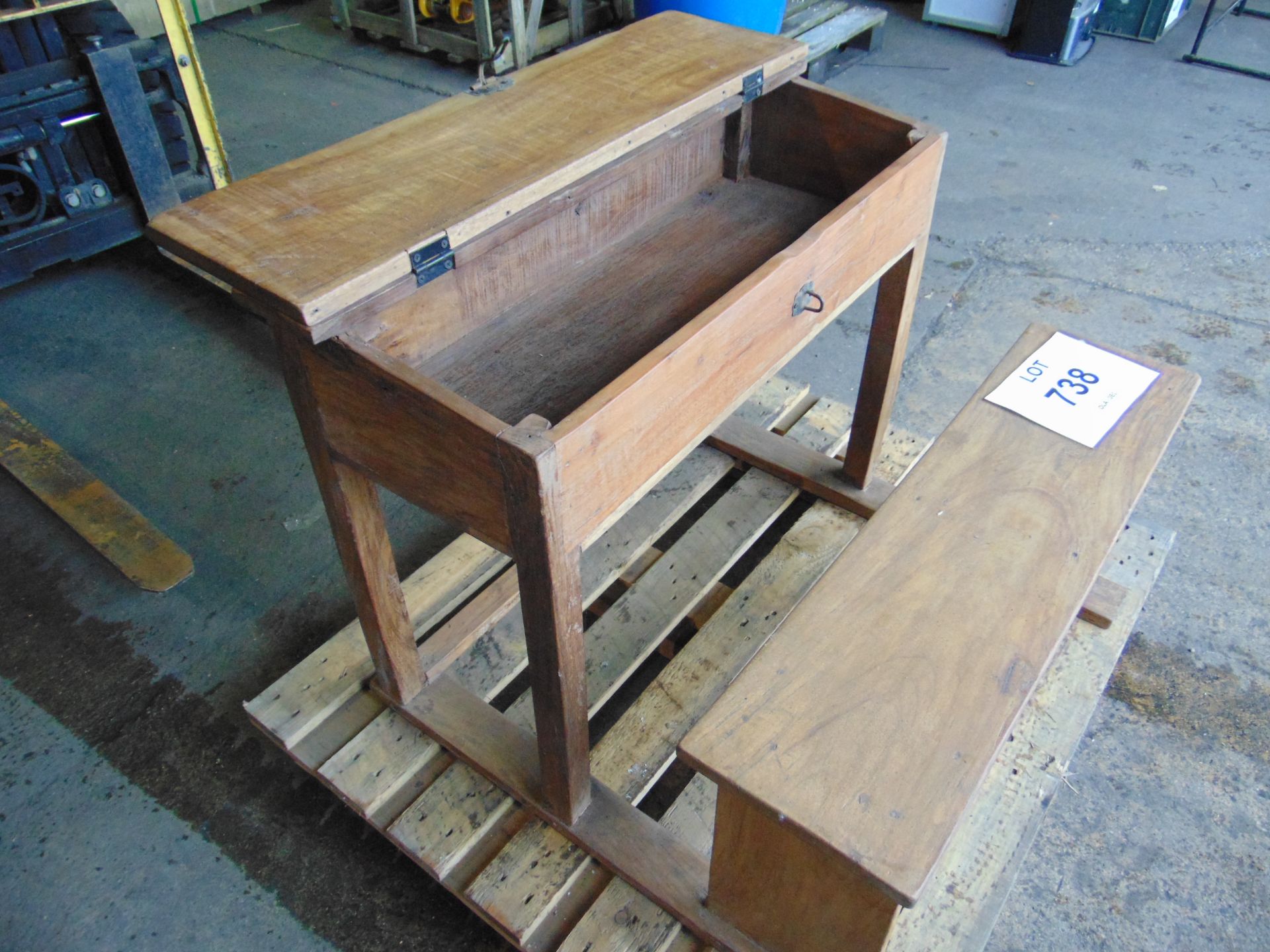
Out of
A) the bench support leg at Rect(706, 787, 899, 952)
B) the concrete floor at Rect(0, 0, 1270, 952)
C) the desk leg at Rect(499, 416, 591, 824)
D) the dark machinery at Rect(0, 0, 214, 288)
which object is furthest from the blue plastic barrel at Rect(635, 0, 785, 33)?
the bench support leg at Rect(706, 787, 899, 952)

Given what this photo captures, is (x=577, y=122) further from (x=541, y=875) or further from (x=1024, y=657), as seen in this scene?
(x=541, y=875)

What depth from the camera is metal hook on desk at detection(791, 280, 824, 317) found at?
1567 millimetres

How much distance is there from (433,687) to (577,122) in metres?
1.13

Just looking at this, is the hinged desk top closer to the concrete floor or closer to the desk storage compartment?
the desk storage compartment

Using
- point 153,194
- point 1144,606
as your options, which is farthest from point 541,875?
point 153,194

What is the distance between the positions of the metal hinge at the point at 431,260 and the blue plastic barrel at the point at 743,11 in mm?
3460

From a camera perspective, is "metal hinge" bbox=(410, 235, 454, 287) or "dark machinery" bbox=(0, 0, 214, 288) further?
"dark machinery" bbox=(0, 0, 214, 288)

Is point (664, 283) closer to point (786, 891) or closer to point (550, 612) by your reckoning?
point (550, 612)

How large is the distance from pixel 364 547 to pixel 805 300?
0.87 meters

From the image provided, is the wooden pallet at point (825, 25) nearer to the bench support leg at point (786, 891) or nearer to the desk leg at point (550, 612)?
the desk leg at point (550, 612)

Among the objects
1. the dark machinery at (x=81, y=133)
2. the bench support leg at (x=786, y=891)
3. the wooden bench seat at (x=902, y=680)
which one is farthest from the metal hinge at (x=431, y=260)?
the dark machinery at (x=81, y=133)

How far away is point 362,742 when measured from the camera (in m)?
1.85

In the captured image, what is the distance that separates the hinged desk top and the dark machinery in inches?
74.5

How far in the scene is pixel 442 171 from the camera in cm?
145
